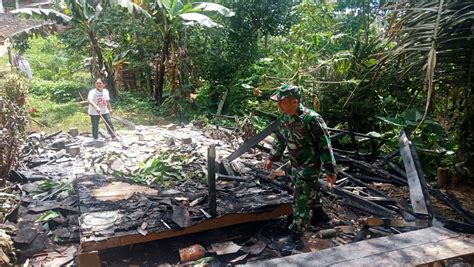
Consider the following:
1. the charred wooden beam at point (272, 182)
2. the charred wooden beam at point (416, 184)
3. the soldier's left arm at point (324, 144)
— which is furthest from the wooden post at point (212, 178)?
the charred wooden beam at point (416, 184)

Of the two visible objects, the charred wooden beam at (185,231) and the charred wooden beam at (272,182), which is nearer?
the charred wooden beam at (185,231)

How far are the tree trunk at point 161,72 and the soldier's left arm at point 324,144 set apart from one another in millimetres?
8616

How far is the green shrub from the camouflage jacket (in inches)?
434

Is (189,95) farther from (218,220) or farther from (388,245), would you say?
(388,245)

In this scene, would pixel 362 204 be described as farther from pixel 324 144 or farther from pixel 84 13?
pixel 84 13

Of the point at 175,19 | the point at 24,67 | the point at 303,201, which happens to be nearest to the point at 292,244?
the point at 303,201

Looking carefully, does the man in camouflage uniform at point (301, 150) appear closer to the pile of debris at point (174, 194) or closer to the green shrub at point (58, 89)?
the pile of debris at point (174, 194)

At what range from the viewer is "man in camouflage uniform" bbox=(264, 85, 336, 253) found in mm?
4180

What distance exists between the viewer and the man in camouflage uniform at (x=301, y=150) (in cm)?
418

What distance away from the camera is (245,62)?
12.8m

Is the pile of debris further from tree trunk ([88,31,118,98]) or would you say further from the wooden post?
tree trunk ([88,31,118,98])

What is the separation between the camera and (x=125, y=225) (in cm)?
442

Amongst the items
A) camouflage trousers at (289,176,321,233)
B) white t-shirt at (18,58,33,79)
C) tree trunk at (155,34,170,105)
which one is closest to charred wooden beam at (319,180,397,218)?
camouflage trousers at (289,176,321,233)

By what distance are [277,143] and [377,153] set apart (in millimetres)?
3766
